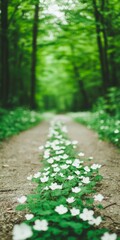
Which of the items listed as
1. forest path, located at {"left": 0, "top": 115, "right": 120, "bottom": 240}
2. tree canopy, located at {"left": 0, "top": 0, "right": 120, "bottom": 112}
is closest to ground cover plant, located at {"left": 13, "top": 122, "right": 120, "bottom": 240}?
forest path, located at {"left": 0, "top": 115, "right": 120, "bottom": 240}

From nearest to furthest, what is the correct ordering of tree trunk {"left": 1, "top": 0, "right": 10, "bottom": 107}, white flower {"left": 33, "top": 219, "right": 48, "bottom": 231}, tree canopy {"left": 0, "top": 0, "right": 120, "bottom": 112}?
white flower {"left": 33, "top": 219, "right": 48, "bottom": 231} → tree canopy {"left": 0, "top": 0, "right": 120, "bottom": 112} → tree trunk {"left": 1, "top": 0, "right": 10, "bottom": 107}

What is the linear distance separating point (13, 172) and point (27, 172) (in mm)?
237

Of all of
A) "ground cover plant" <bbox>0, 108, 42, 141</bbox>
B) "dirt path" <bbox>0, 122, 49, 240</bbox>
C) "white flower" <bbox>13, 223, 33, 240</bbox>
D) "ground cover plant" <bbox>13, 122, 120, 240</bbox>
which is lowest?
"ground cover plant" <bbox>0, 108, 42, 141</bbox>

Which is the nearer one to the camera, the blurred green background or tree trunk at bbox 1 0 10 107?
the blurred green background

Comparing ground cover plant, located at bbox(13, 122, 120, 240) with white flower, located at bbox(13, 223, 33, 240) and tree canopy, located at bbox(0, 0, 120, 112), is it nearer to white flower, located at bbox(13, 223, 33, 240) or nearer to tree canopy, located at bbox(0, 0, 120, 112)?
white flower, located at bbox(13, 223, 33, 240)

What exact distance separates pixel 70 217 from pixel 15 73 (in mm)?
12913

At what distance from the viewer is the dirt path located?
2800 millimetres

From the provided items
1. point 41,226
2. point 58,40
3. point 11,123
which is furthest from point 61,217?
point 58,40

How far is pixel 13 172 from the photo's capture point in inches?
168

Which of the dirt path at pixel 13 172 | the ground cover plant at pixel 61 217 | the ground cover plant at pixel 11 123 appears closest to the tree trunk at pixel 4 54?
the ground cover plant at pixel 11 123

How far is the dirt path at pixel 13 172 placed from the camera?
280 cm

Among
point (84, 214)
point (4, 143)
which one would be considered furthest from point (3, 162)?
point (84, 214)

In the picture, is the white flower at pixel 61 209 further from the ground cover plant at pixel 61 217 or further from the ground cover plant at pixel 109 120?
the ground cover plant at pixel 109 120

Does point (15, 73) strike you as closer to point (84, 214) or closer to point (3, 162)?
point (3, 162)
